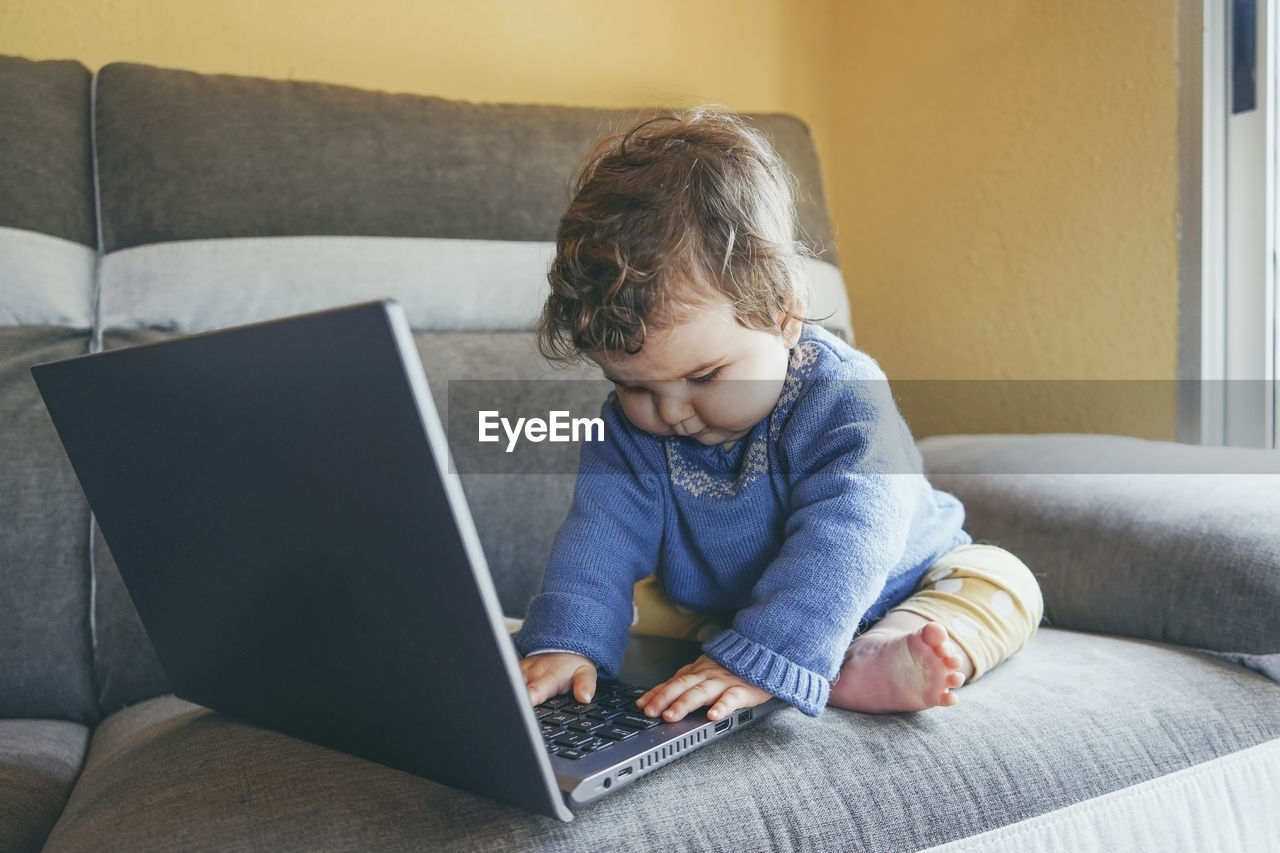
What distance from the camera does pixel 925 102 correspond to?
184cm

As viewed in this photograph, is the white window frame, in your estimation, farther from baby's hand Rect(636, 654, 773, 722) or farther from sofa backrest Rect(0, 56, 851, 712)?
baby's hand Rect(636, 654, 773, 722)

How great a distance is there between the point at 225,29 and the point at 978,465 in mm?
1268

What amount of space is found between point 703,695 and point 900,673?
16cm

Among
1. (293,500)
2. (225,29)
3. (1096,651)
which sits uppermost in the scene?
(225,29)

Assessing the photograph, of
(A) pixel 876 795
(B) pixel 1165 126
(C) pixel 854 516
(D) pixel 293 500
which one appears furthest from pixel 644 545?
(B) pixel 1165 126

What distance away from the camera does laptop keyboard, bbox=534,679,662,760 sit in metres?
0.67

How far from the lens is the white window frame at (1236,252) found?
57.3 inches

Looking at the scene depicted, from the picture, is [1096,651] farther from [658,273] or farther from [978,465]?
[658,273]

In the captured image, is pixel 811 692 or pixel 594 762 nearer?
pixel 594 762

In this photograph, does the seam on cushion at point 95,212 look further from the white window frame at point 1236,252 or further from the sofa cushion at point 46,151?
the white window frame at point 1236,252

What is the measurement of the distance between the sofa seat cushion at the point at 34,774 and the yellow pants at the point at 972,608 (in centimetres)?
55

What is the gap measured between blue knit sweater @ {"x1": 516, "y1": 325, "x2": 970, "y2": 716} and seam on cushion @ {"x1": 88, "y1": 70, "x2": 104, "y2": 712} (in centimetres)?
51

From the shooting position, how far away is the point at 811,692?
75 cm

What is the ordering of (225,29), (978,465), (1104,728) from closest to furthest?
(1104,728) < (978,465) < (225,29)
